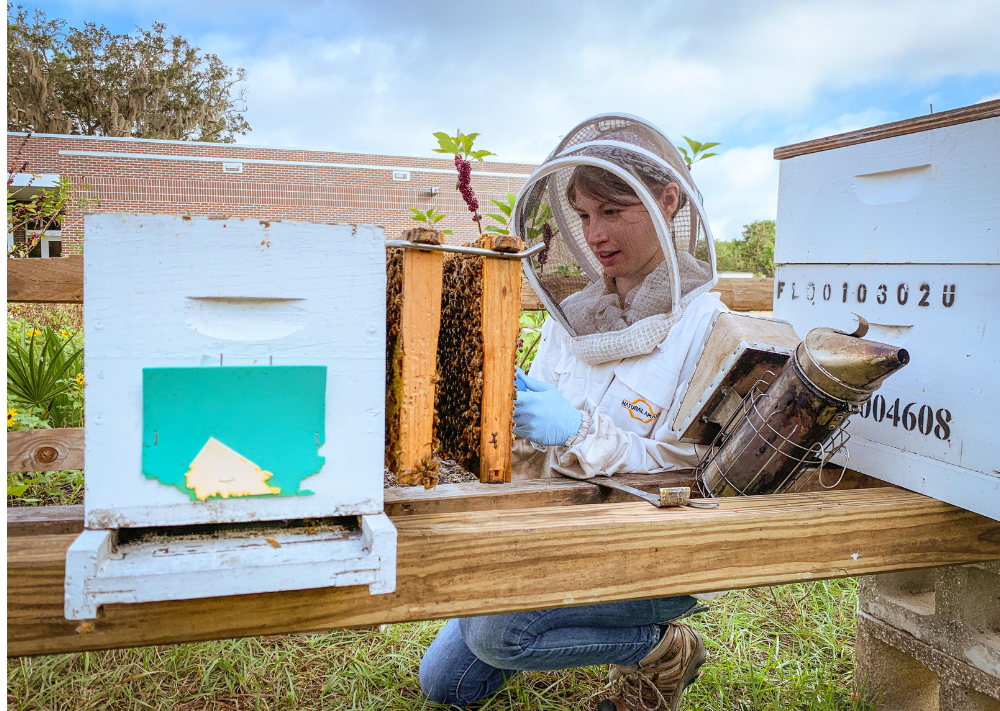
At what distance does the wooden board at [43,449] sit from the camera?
261 centimetres

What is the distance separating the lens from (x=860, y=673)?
210 cm

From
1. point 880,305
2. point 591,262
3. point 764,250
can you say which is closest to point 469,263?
point 880,305

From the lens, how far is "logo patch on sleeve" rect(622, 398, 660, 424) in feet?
6.10

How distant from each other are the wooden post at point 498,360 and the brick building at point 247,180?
15152 mm

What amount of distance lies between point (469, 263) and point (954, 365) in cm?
96

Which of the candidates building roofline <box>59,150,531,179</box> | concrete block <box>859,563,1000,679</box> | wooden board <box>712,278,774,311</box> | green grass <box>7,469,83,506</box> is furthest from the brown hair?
building roofline <box>59,150,531,179</box>

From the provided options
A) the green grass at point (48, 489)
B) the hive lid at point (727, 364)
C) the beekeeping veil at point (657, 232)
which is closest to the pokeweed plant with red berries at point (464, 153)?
the beekeeping veil at point (657, 232)

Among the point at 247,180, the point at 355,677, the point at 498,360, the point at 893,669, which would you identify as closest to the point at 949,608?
the point at 893,669

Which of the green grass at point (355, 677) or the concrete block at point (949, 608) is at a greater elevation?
the concrete block at point (949, 608)

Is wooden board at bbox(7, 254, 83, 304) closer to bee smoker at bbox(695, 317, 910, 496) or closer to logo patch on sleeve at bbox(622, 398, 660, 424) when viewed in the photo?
logo patch on sleeve at bbox(622, 398, 660, 424)

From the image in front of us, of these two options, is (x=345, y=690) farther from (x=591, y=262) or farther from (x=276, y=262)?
(x=276, y=262)

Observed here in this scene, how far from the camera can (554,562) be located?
108cm

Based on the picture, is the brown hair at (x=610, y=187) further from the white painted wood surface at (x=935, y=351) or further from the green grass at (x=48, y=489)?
the green grass at (x=48, y=489)

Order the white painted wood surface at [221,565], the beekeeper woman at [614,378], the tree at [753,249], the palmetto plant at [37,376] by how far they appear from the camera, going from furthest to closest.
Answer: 1. the tree at [753,249]
2. the palmetto plant at [37,376]
3. the beekeeper woman at [614,378]
4. the white painted wood surface at [221,565]
